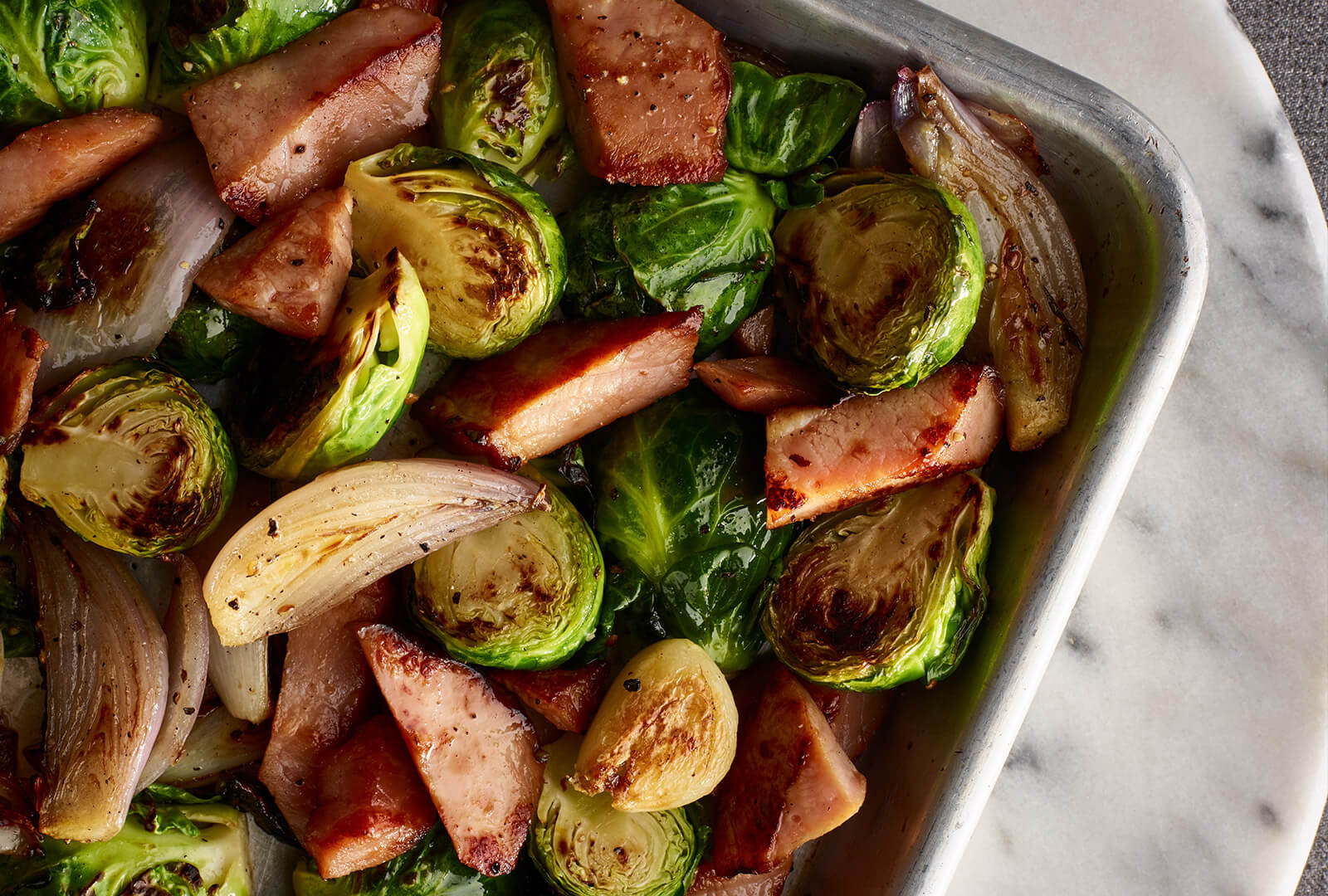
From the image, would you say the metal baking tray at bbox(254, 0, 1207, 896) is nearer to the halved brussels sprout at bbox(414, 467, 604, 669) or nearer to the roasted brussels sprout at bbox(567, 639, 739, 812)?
the roasted brussels sprout at bbox(567, 639, 739, 812)

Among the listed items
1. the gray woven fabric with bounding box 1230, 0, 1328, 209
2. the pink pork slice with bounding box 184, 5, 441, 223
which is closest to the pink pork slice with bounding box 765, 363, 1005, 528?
the pink pork slice with bounding box 184, 5, 441, 223

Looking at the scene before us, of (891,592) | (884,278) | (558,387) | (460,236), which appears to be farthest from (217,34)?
(891,592)

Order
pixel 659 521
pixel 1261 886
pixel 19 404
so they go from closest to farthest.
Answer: pixel 19 404
pixel 659 521
pixel 1261 886

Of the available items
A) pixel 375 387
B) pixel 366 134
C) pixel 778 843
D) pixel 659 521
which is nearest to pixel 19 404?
pixel 375 387

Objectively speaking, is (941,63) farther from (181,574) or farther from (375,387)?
(181,574)

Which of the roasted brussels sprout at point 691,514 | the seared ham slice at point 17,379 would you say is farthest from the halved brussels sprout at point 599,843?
the seared ham slice at point 17,379

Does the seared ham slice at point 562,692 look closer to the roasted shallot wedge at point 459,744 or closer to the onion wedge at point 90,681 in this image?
the roasted shallot wedge at point 459,744
